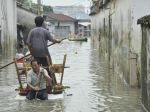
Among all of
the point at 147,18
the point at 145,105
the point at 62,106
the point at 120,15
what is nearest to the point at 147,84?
the point at 145,105

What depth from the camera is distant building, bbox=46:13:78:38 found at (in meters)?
85.9

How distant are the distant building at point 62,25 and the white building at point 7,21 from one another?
4352 centimetres

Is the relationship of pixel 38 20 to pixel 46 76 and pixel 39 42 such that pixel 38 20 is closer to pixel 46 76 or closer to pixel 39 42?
pixel 39 42

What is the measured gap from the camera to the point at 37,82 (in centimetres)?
1211

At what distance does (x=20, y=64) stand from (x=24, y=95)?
2.50 meters

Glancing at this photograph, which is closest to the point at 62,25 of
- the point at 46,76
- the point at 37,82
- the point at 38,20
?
the point at 38,20

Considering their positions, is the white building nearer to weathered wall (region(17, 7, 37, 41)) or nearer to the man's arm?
weathered wall (region(17, 7, 37, 41))

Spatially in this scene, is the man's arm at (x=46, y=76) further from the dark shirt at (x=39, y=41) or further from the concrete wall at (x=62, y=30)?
the concrete wall at (x=62, y=30)

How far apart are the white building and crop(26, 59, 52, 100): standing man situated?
71.8 feet

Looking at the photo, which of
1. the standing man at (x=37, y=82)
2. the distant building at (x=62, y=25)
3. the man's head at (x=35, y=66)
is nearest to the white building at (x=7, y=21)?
the standing man at (x=37, y=82)

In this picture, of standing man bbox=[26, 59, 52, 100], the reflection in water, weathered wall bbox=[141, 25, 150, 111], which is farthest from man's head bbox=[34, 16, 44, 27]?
weathered wall bbox=[141, 25, 150, 111]

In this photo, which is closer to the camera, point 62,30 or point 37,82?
point 37,82

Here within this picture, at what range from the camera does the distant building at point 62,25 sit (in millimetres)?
85875

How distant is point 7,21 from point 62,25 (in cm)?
5293
